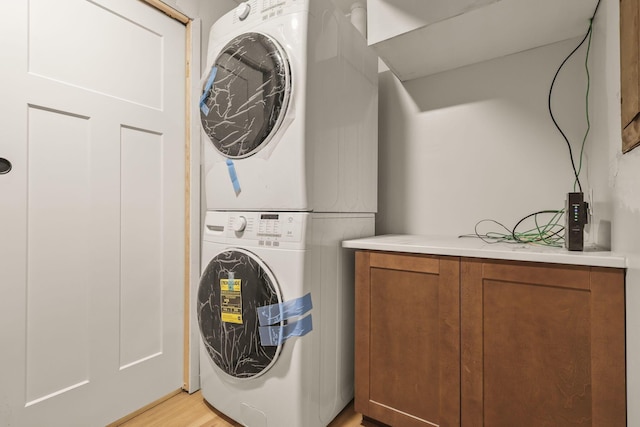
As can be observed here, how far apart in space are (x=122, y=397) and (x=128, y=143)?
1.18 metres

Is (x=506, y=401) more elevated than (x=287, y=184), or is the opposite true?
(x=287, y=184)

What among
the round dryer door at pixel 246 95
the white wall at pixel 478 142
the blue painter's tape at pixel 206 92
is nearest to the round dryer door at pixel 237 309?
the round dryer door at pixel 246 95

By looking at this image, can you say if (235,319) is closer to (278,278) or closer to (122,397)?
(278,278)

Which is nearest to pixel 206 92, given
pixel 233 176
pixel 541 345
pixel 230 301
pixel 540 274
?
pixel 233 176

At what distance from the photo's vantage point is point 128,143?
1434 mm

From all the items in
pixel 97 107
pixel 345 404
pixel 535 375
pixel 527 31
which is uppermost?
pixel 527 31

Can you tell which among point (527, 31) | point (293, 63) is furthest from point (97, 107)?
point (527, 31)

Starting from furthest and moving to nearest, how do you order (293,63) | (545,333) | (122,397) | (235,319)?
(122,397) → (235,319) → (293,63) → (545,333)

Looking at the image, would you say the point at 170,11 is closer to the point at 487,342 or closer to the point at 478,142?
the point at 478,142

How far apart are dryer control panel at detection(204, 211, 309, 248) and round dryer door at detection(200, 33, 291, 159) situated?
28cm

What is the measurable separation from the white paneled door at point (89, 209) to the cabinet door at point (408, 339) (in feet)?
3.38

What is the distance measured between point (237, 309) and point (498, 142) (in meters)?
1.50

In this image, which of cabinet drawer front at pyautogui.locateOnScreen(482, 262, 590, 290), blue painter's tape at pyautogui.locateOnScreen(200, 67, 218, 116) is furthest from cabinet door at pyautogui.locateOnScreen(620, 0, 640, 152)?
blue painter's tape at pyautogui.locateOnScreen(200, 67, 218, 116)

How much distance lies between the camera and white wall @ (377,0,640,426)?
3.50 feet
